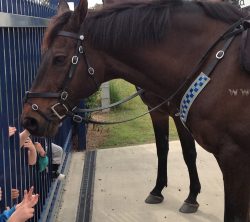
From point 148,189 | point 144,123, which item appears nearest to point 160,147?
point 148,189

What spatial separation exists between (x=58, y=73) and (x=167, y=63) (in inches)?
25.8

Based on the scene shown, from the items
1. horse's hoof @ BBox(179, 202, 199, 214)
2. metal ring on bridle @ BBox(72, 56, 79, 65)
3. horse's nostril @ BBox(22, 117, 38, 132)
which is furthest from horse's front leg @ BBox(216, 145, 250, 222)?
horse's hoof @ BBox(179, 202, 199, 214)

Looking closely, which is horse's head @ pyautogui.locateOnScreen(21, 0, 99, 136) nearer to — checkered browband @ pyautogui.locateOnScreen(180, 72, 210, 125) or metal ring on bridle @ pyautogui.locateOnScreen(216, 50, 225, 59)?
checkered browband @ pyautogui.locateOnScreen(180, 72, 210, 125)

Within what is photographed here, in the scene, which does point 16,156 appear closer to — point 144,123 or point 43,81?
point 43,81

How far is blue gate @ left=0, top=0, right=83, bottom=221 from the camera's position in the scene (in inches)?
90.4

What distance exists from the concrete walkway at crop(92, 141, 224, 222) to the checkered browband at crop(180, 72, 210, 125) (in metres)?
1.56

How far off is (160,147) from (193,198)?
60 centimetres

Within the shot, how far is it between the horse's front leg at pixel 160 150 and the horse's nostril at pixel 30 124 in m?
1.71

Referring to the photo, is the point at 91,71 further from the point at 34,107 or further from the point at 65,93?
the point at 34,107

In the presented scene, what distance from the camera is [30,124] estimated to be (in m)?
2.44

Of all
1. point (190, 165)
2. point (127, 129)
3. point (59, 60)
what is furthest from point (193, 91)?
point (127, 129)

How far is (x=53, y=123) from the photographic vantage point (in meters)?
2.48

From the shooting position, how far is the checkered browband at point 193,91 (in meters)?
2.34

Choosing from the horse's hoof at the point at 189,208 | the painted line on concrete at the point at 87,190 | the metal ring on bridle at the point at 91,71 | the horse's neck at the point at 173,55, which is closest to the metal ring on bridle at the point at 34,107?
the metal ring on bridle at the point at 91,71
